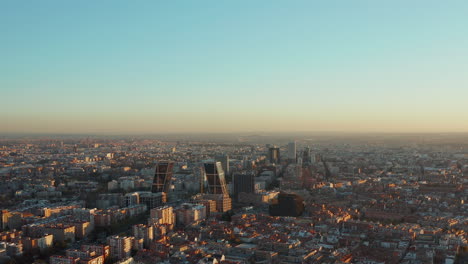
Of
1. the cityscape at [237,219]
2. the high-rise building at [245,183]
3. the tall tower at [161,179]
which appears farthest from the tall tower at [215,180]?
the tall tower at [161,179]

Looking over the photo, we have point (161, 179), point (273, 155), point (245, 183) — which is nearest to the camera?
point (161, 179)

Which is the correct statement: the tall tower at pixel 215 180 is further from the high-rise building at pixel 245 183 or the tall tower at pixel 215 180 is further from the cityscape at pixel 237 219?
the high-rise building at pixel 245 183

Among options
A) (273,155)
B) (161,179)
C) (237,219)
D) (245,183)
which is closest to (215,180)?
(245,183)

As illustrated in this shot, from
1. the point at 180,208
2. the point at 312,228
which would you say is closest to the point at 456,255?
the point at 312,228

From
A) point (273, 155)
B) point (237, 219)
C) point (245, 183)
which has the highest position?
point (273, 155)

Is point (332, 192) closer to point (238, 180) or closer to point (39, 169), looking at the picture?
point (238, 180)

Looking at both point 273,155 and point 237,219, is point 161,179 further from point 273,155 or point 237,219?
point 273,155

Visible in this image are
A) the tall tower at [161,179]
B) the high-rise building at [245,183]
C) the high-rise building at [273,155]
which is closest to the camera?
the tall tower at [161,179]

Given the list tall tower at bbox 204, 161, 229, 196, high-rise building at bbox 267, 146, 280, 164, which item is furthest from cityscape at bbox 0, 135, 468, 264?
high-rise building at bbox 267, 146, 280, 164
